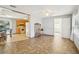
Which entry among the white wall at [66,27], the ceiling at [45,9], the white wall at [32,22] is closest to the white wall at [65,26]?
the white wall at [66,27]

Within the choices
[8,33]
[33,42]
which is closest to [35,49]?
[33,42]

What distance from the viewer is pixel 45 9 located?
2307 millimetres

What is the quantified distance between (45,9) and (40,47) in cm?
89

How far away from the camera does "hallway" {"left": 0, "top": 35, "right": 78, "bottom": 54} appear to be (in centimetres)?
221

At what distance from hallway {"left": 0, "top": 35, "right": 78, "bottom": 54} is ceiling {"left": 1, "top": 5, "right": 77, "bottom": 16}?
0.64 m

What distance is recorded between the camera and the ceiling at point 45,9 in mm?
2225

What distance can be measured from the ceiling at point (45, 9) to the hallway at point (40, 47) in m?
0.64

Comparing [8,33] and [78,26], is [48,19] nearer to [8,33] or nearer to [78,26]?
[78,26]

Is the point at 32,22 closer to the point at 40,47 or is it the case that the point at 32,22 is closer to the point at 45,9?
the point at 45,9

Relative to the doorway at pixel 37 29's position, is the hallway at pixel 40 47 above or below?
below

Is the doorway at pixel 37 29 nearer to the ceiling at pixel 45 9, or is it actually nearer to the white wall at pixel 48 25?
the white wall at pixel 48 25
